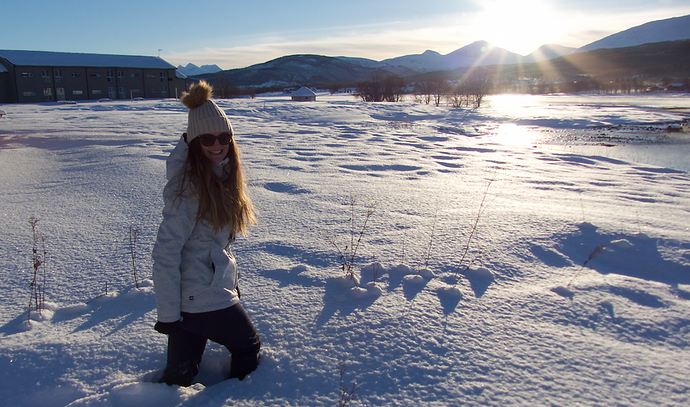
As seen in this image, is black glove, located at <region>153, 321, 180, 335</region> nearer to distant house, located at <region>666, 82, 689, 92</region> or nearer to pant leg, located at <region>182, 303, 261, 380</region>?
pant leg, located at <region>182, 303, 261, 380</region>

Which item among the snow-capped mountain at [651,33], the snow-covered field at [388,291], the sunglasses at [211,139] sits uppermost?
the snow-capped mountain at [651,33]

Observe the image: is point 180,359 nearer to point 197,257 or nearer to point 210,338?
point 210,338

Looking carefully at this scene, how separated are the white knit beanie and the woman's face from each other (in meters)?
0.05

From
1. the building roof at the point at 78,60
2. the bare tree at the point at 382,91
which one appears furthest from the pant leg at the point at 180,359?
the building roof at the point at 78,60

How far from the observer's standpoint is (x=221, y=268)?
173 centimetres

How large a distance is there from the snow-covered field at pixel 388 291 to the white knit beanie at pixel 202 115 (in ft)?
3.87

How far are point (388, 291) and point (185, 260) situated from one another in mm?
1367

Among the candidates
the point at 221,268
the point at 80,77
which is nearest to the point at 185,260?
the point at 221,268

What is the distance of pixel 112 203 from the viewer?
13.8 ft

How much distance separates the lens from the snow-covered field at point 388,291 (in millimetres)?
1705

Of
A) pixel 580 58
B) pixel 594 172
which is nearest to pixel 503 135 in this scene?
pixel 594 172

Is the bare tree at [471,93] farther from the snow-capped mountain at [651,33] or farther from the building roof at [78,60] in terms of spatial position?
the snow-capped mountain at [651,33]

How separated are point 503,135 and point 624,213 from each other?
873 centimetres

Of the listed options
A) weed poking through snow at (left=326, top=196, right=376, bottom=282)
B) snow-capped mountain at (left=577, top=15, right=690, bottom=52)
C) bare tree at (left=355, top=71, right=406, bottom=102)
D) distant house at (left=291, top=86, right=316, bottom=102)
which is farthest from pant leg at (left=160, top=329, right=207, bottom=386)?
snow-capped mountain at (left=577, top=15, right=690, bottom=52)
